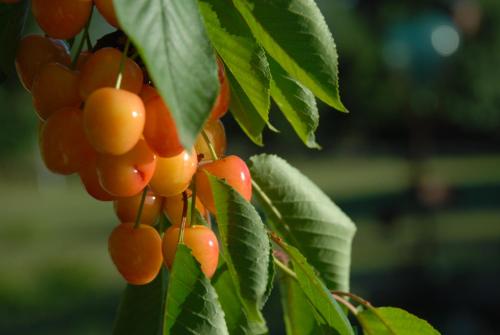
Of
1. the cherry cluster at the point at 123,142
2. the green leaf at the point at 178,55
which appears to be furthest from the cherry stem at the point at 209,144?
the green leaf at the point at 178,55

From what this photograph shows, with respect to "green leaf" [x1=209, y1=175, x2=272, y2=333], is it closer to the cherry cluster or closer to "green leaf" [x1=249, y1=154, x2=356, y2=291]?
the cherry cluster

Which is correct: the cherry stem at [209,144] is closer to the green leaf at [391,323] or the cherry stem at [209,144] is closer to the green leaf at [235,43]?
the green leaf at [235,43]

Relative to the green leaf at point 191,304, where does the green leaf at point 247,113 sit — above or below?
above

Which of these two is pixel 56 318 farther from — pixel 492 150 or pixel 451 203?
pixel 492 150

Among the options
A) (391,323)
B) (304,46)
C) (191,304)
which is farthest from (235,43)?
(391,323)

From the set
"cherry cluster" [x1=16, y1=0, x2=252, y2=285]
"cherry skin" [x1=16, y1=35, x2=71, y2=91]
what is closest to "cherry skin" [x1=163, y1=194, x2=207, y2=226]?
"cherry cluster" [x1=16, y1=0, x2=252, y2=285]
